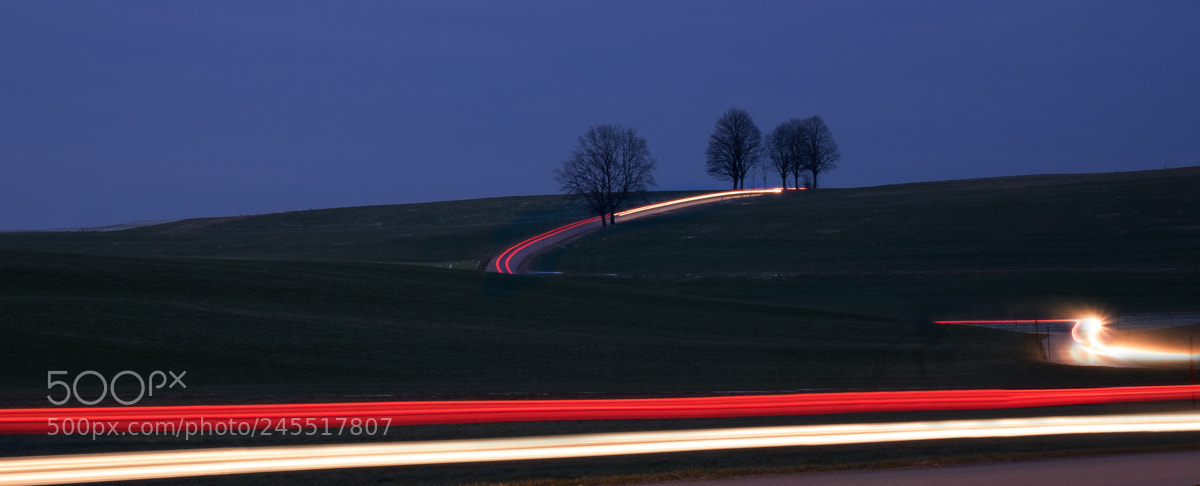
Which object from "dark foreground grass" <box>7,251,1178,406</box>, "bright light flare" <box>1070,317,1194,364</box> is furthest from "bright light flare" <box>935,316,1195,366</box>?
"dark foreground grass" <box>7,251,1178,406</box>

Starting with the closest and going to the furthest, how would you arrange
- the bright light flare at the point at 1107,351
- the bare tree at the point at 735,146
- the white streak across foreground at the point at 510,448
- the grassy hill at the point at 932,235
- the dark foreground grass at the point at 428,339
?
the white streak across foreground at the point at 510,448
the dark foreground grass at the point at 428,339
the bright light flare at the point at 1107,351
the grassy hill at the point at 932,235
the bare tree at the point at 735,146

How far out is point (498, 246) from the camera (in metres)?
66.4

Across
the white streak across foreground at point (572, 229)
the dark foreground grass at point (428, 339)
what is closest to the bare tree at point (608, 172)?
the white streak across foreground at point (572, 229)

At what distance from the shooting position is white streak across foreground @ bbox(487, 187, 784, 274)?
188ft

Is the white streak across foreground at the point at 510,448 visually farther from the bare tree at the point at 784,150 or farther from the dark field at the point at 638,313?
the bare tree at the point at 784,150

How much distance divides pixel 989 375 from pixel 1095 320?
15.8 meters

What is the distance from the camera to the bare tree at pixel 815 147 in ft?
367

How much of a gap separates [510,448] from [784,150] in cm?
10589

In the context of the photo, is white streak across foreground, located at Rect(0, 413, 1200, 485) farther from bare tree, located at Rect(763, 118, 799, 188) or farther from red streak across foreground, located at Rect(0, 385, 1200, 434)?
bare tree, located at Rect(763, 118, 799, 188)

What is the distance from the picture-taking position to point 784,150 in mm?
112438

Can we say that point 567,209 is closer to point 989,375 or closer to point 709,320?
point 709,320

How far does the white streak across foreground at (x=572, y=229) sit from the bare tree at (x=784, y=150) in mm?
12248

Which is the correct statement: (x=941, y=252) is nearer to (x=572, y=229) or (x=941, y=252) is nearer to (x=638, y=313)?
(x=638, y=313)

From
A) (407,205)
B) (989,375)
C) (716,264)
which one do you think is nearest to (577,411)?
(989,375)
